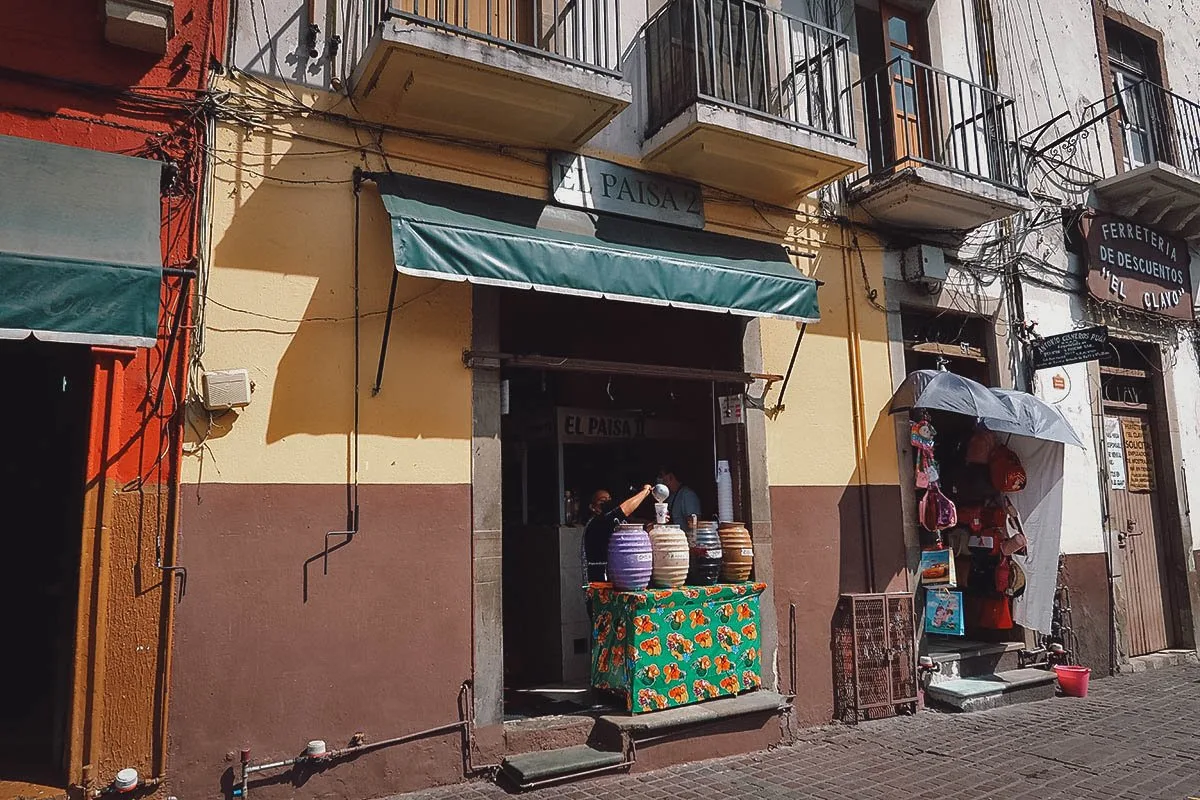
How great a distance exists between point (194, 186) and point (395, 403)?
1.86 metres

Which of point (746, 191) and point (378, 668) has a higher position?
point (746, 191)

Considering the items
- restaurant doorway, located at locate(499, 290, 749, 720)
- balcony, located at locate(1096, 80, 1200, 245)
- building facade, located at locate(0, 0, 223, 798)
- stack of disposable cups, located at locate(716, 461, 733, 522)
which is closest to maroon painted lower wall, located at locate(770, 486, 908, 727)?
stack of disposable cups, located at locate(716, 461, 733, 522)

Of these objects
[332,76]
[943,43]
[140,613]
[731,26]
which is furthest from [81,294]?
[943,43]

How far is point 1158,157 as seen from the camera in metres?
11.1

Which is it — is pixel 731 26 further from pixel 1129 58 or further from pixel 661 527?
pixel 1129 58

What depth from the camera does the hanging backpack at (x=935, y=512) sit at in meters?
8.03

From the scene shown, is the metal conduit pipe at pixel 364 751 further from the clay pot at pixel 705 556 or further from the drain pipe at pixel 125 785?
the clay pot at pixel 705 556

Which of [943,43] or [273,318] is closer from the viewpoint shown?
[273,318]

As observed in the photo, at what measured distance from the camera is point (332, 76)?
19.4 feet

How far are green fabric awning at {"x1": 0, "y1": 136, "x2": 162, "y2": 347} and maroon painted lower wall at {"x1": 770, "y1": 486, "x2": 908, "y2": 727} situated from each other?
5.18 metres

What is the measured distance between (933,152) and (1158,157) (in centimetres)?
455

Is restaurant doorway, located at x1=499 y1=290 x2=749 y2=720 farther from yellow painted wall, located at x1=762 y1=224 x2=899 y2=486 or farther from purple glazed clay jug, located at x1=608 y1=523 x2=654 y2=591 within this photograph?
purple glazed clay jug, located at x1=608 y1=523 x2=654 y2=591

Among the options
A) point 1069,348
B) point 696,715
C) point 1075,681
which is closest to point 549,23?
point 696,715

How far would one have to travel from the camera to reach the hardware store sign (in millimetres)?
6684
